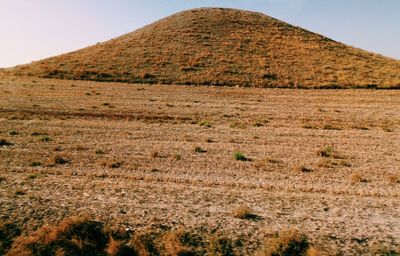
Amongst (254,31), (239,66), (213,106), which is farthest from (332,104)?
(254,31)

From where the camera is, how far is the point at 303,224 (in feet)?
38.4

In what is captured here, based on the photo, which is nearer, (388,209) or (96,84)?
(388,209)

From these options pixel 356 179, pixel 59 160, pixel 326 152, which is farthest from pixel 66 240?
pixel 326 152

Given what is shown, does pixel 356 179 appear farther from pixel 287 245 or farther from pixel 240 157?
pixel 287 245

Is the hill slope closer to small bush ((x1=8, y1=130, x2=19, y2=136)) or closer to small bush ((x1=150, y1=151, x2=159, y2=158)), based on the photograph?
small bush ((x1=8, y1=130, x2=19, y2=136))

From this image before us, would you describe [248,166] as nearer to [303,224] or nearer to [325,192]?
[325,192]

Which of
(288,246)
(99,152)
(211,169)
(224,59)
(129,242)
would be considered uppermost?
(224,59)

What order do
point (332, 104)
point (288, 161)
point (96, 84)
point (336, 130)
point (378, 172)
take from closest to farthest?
point (378, 172) < point (288, 161) < point (336, 130) < point (332, 104) < point (96, 84)

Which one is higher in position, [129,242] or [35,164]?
[35,164]

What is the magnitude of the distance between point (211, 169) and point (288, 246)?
7.37 metres

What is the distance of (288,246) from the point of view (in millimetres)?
10422

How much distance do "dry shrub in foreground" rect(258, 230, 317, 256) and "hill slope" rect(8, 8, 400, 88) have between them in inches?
1548

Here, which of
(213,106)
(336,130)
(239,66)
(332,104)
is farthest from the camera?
(239,66)

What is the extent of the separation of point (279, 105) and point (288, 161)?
18.7 meters
